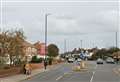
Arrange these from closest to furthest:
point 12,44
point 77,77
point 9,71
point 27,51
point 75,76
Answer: point 77,77, point 9,71, point 75,76, point 12,44, point 27,51

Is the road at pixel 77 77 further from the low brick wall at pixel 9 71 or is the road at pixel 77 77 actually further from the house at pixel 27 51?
the house at pixel 27 51

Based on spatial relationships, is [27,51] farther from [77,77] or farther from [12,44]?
[77,77]

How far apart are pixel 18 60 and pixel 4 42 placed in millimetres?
4376

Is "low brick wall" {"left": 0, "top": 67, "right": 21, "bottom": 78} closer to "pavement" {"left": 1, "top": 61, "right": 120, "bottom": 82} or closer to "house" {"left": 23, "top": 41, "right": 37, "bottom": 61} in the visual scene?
"pavement" {"left": 1, "top": 61, "right": 120, "bottom": 82}

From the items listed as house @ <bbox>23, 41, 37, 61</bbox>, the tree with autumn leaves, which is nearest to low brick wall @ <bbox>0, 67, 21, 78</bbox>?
the tree with autumn leaves

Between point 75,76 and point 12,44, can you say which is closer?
point 75,76

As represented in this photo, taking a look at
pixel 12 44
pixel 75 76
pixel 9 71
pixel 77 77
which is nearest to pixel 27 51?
pixel 12 44

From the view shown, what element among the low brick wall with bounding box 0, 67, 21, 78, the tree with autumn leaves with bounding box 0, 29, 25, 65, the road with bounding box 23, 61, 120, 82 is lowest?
the road with bounding box 23, 61, 120, 82

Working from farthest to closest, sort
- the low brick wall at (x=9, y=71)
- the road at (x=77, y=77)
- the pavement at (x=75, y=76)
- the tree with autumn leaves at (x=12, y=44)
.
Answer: the tree with autumn leaves at (x=12, y=44), the low brick wall at (x=9, y=71), the pavement at (x=75, y=76), the road at (x=77, y=77)

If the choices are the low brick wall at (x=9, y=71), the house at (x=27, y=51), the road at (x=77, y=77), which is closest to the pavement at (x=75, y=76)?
the road at (x=77, y=77)

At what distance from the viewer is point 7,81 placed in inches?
1264

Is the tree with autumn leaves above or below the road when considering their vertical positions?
above

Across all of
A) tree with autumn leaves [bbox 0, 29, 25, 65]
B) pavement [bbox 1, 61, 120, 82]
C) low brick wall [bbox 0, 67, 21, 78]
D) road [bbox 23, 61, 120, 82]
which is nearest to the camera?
road [bbox 23, 61, 120, 82]

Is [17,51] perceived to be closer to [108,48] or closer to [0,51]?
[0,51]
